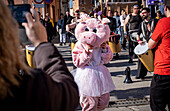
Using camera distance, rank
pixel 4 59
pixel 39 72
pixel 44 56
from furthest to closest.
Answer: pixel 44 56 < pixel 39 72 < pixel 4 59

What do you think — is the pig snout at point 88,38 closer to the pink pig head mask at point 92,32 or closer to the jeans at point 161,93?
the pink pig head mask at point 92,32

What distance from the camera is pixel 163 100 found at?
309cm

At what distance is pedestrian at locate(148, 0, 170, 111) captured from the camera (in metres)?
3.08

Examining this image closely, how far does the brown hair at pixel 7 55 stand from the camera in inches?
39.1

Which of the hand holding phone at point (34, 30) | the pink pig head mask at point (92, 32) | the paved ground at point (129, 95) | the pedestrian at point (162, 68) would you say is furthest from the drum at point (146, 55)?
the hand holding phone at point (34, 30)

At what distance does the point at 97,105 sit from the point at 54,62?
6.89ft

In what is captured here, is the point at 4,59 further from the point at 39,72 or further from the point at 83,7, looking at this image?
the point at 83,7

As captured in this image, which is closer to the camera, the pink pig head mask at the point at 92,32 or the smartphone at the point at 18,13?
the smartphone at the point at 18,13

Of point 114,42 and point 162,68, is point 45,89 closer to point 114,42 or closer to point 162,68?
point 162,68

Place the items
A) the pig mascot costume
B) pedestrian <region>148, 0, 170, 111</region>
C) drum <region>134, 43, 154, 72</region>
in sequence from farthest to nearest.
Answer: drum <region>134, 43, 154, 72</region>
the pig mascot costume
pedestrian <region>148, 0, 170, 111</region>

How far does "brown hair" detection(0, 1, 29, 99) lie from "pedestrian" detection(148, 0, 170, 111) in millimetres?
2382

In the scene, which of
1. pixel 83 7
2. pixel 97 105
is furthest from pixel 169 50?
pixel 83 7

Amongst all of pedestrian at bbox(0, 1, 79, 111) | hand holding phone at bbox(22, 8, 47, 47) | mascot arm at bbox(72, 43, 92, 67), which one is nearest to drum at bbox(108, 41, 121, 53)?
mascot arm at bbox(72, 43, 92, 67)

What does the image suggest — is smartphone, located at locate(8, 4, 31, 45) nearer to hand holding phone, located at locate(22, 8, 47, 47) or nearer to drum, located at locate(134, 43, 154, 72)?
hand holding phone, located at locate(22, 8, 47, 47)
